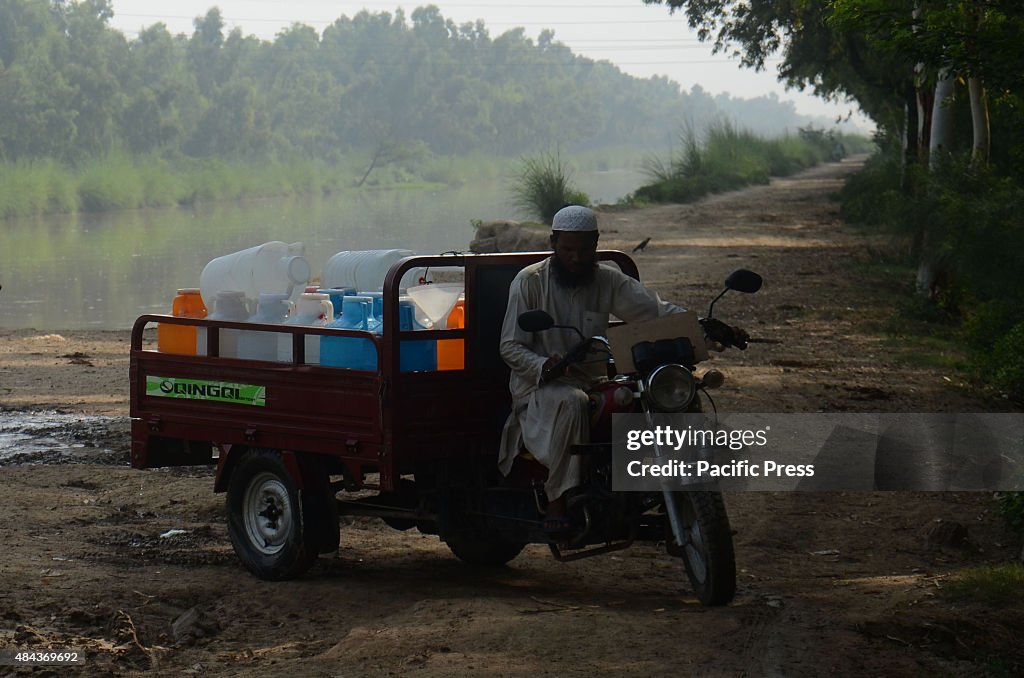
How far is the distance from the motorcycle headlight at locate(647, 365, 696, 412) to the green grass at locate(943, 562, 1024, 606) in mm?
1143

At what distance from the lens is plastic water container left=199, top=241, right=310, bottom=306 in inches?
231

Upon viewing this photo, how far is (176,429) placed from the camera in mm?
5746

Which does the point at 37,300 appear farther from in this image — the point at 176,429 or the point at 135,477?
the point at 176,429

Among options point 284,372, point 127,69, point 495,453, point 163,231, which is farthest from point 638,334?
point 127,69

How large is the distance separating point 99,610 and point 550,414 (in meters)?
1.81

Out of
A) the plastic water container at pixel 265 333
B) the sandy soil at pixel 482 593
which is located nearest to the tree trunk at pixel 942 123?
the sandy soil at pixel 482 593

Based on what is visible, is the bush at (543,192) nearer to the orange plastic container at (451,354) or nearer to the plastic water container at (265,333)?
the plastic water container at (265,333)

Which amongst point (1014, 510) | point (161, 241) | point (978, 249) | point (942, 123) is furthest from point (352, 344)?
point (161, 241)

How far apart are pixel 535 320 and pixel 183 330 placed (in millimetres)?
1944

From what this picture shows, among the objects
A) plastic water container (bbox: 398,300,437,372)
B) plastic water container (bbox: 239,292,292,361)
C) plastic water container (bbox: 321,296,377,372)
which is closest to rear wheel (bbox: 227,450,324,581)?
plastic water container (bbox: 239,292,292,361)

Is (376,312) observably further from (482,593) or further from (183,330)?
(482,593)

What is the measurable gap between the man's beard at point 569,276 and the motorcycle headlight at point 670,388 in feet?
1.81

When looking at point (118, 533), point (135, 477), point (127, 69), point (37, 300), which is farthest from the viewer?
point (127, 69)

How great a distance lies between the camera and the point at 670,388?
4.53m
